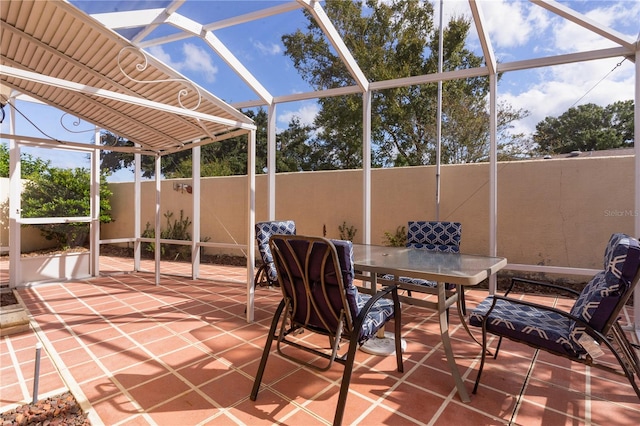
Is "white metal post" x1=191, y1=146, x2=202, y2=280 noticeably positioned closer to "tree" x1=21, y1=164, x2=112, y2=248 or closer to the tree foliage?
"tree" x1=21, y1=164, x2=112, y2=248

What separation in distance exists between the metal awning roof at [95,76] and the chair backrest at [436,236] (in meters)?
2.36

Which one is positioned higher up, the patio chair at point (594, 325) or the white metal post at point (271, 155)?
the white metal post at point (271, 155)

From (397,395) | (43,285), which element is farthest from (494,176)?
(43,285)

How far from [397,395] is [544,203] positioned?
4.27 m

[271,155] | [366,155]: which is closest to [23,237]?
[271,155]

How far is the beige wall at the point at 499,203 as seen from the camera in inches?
184

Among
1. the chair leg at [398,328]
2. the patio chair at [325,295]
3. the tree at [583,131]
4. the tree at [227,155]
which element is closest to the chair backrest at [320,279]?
the patio chair at [325,295]

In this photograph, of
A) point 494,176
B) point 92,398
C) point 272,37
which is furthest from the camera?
point 272,37

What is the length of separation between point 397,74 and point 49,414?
900 cm

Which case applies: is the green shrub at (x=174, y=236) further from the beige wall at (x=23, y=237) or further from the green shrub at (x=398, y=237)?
the green shrub at (x=398, y=237)

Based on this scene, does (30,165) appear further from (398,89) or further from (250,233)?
(398,89)

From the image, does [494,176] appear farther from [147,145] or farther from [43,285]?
[43,285]

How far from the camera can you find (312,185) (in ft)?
22.6

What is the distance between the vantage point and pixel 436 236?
3873mm
